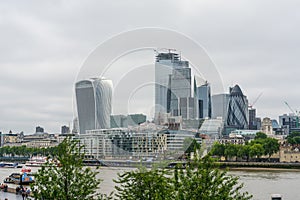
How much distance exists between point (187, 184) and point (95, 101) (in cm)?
679

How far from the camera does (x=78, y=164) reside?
433 inches

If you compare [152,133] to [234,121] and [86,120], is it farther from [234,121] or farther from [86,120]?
[234,121]

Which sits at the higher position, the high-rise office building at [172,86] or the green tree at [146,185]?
the high-rise office building at [172,86]

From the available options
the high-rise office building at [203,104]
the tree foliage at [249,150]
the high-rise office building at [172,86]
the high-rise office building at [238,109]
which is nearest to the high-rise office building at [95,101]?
the high-rise office building at [172,86]

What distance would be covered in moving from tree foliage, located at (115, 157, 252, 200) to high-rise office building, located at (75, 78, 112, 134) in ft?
10.7

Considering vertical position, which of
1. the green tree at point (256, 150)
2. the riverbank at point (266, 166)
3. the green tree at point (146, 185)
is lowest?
the riverbank at point (266, 166)

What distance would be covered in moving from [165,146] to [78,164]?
3799mm

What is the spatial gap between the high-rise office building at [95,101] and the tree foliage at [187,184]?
3.27m

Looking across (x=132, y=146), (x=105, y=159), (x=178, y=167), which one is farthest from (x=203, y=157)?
(x=105, y=159)

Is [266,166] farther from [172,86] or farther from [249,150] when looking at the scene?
[172,86]

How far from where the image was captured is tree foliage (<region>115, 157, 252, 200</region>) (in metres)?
9.25

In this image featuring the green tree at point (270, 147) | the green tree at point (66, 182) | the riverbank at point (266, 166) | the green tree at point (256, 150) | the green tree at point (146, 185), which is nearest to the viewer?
the green tree at point (146, 185)

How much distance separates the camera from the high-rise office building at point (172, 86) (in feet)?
41.8

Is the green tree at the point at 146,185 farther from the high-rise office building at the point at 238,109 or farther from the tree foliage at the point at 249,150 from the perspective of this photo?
the high-rise office building at the point at 238,109
